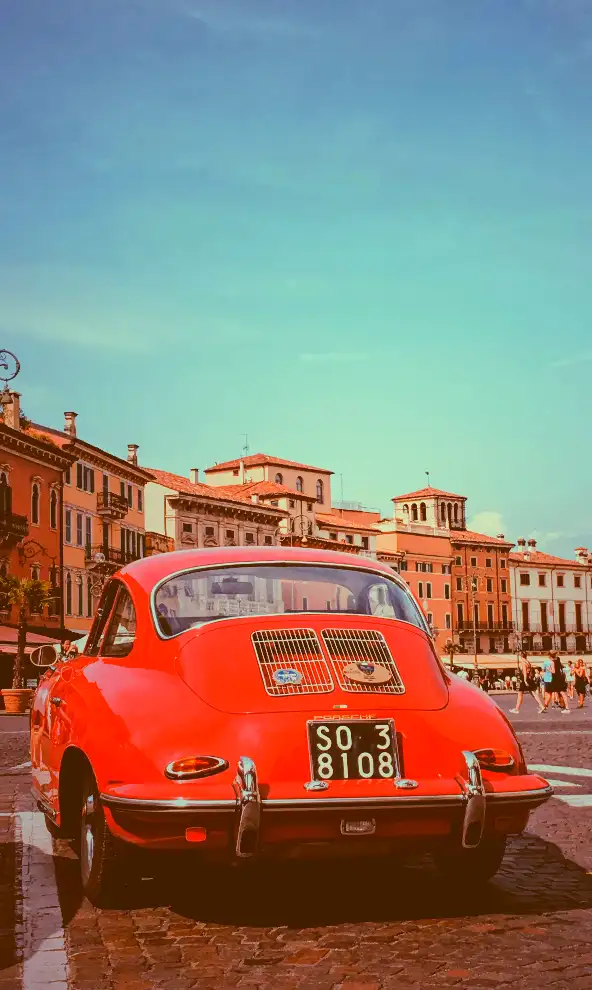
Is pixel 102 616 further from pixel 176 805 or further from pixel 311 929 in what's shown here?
pixel 311 929

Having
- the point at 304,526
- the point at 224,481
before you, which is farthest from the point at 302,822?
the point at 224,481

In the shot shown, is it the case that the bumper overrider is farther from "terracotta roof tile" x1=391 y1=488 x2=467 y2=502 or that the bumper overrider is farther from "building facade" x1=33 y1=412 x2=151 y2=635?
"terracotta roof tile" x1=391 y1=488 x2=467 y2=502

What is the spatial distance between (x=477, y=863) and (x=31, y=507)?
54687 mm

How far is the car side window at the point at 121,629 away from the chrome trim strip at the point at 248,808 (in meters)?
1.22

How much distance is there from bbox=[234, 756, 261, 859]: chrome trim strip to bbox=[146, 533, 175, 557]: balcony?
71.7 meters

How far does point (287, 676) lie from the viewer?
230 inches

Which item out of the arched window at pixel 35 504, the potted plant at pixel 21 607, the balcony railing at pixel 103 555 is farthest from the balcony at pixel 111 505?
the potted plant at pixel 21 607

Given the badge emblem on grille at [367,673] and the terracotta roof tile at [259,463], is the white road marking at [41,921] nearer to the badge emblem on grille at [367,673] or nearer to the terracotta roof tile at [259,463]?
the badge emblem on grille at [367,673]

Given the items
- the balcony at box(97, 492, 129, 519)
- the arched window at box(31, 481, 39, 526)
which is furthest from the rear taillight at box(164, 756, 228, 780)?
the balcony at box(97, 492, 129, 519)

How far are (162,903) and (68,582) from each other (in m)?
58.7

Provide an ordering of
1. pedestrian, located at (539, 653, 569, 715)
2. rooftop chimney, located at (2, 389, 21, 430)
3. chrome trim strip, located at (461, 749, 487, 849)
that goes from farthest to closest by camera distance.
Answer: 1. rooftop chimney, located at (2, 389, 21, 430)
2. pedestrian, located at (539, 653, 569, 715)
3. chrome trim strip, located at (461, 749, 487, 849)

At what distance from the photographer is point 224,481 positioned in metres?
103

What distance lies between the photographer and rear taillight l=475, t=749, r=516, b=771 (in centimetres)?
589

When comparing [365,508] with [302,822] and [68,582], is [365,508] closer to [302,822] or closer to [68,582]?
[68,582]
